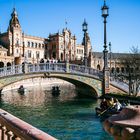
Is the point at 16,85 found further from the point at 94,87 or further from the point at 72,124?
the point at 72,124

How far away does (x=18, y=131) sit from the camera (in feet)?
11.0

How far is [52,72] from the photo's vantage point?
30.9m

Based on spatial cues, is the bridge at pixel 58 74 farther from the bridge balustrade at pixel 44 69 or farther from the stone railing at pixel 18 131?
the stone railing at pixel 18 131

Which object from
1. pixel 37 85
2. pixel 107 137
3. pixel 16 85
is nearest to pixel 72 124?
pixel 107 137

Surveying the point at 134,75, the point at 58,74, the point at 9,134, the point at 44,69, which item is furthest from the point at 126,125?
the point at 134,75

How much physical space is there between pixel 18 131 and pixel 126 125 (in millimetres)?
1682

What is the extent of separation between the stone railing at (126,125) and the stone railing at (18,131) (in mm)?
760

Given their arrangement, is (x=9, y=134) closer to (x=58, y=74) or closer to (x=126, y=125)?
(x=126, y=125)

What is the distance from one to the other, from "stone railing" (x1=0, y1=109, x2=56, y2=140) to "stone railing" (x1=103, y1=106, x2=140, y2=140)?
0.76m

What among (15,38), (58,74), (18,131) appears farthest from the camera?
(15,38)

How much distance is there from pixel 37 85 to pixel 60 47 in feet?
132

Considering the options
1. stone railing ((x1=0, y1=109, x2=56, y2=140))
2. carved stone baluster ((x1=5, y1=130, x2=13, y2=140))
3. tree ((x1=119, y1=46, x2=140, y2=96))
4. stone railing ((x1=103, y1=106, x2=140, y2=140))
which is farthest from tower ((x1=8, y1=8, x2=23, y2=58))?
stone railing ((x1=103, y1=106, x2=140, y2=140))

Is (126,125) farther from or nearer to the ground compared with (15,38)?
nearer to the ground

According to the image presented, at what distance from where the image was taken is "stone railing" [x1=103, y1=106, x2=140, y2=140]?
6.66 feet
